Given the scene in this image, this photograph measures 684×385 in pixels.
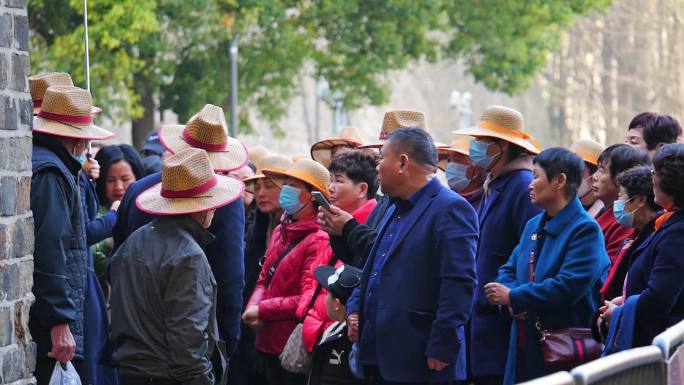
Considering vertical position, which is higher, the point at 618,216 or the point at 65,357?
the point at 618,216

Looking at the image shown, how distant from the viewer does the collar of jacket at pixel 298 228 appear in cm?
853

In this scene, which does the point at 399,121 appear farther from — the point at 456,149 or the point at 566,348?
the point at 566,348

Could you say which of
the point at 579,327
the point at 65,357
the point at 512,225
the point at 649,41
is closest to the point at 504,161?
the point at 512,225

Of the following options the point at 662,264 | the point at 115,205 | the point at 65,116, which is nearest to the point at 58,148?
the point at 65,116

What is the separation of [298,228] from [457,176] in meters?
1.05

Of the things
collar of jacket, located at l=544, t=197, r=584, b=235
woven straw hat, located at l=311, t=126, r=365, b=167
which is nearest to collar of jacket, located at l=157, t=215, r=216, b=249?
collar of jacket, located at l=544, t=197, r=584, b=235

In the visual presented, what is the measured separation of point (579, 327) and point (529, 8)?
18245 millimetres

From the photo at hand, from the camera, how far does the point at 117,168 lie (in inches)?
410

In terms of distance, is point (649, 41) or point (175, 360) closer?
point (175, 360)

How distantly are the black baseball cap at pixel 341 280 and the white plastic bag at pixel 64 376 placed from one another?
1.41 metres

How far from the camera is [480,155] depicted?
8.29 metres

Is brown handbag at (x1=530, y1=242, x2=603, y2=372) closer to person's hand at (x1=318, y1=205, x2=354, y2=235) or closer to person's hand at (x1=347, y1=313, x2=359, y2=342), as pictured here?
person's hand at (x1=347, y1=313, x2=359, y2=342)

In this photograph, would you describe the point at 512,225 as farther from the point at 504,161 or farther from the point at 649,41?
the point at 649,41

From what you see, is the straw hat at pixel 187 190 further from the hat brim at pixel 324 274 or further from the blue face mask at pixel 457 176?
the blue face mask at pixel 457 176
